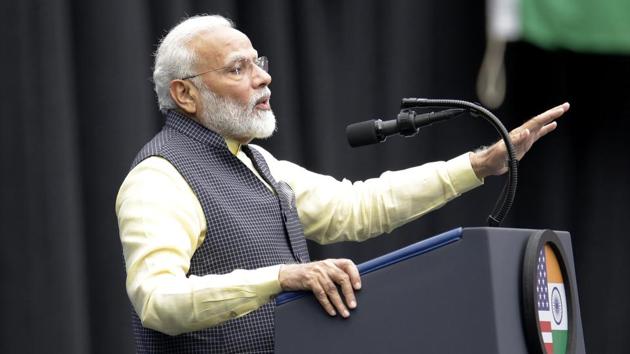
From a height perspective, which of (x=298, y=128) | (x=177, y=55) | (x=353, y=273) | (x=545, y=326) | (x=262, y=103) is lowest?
(x=298, y=128)

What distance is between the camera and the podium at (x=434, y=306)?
146 cm

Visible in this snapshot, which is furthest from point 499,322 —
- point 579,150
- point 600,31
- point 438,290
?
point 579,150

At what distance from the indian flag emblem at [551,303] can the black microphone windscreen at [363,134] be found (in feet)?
1.21

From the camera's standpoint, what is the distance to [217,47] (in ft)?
7.38

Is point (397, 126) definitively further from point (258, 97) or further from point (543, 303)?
point (258, 97)

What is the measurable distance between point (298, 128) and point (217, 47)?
3.95ft

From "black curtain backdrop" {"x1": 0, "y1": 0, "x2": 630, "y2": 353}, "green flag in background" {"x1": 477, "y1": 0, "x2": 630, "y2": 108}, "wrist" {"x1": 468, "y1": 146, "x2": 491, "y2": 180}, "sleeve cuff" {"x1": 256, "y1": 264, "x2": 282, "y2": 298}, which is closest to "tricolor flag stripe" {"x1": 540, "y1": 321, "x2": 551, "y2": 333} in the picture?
"sleeve cuff" {"x1": 256, "y1": 264, "x2": 282, "y2": 298}

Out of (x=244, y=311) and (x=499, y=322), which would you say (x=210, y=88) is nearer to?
(x=244, y=311)

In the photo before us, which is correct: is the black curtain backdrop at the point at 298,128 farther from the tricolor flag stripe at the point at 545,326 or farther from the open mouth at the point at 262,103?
the tricolor flag stripe at the point at 545,326

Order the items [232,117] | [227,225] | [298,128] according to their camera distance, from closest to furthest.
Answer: [227,225] < [232,117] < [298,128]

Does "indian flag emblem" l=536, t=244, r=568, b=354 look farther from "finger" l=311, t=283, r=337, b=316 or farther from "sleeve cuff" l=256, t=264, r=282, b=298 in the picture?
"sleeve cuff" l=256, t=264, r=282, b=298

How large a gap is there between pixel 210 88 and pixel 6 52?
0.72 m

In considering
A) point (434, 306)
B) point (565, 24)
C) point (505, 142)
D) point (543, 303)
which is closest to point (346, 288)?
point (434, 306)

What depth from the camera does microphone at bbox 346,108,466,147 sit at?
5.95 ft
